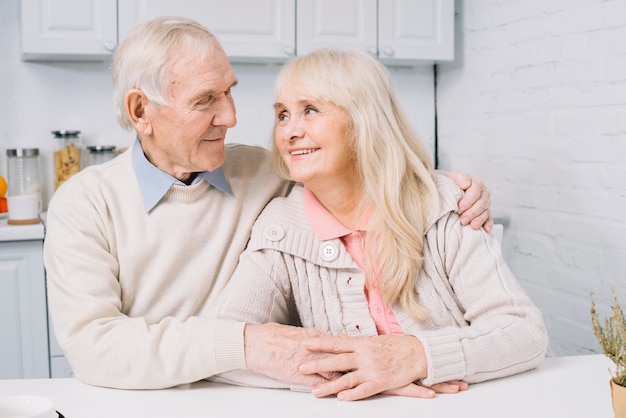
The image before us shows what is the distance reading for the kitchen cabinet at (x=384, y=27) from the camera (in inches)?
124

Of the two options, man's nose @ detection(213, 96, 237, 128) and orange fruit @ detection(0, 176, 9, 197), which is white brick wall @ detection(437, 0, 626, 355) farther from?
orange fruit @ detection(0, 176, 9, 197)

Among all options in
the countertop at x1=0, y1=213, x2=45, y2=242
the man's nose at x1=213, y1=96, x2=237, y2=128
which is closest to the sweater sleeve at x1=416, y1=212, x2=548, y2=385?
the man's nose at x1=213, y1=96, x2=237, y2=128

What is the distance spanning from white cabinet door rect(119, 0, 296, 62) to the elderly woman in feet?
4.63

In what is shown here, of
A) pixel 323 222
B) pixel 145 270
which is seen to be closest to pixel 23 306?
pixel 145 270

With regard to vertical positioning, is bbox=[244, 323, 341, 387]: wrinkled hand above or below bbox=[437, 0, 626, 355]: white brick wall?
below

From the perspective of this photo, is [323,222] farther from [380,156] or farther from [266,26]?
[266,26]

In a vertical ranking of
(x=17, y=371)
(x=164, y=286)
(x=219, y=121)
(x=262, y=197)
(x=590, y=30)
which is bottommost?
(x=17, y=371)

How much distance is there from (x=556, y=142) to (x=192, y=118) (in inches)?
59.8

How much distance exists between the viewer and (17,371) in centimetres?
272

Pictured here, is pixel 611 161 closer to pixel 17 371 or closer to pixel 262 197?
pixel 262 197

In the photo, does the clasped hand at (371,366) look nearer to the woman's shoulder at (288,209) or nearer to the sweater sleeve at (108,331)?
the sweater sleeve at (108,331)

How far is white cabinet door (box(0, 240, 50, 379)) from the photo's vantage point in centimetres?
269

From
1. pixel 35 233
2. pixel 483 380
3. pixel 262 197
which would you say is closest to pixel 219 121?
pixel 262 197

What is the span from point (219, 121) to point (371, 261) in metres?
0.47
